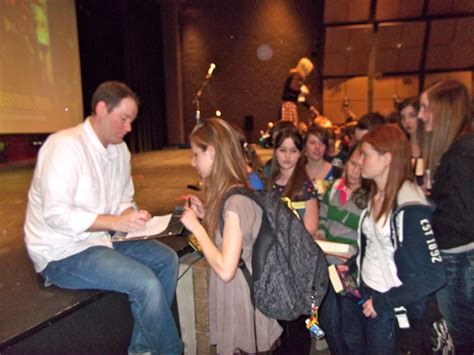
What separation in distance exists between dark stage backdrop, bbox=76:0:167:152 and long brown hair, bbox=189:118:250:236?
7.64m

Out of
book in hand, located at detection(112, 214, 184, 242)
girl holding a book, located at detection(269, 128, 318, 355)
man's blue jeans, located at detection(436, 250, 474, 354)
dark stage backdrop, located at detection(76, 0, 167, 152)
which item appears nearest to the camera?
man's blue jeans, located at detection(436, 250, 474, 354)

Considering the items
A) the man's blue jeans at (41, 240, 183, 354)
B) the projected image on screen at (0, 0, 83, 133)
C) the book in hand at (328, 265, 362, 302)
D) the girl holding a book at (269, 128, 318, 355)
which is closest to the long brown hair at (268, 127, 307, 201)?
the girl holding a book at (269, 128, 318, 355)

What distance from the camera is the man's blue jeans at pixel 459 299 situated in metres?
1.59

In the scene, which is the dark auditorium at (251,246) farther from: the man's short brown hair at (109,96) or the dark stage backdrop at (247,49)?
the dark stage backdrop at (247,49)

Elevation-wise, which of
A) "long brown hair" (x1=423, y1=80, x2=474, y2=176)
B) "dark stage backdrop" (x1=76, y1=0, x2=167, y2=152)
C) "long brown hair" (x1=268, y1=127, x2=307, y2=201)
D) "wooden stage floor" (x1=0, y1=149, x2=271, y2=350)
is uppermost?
"dark stage backdrop" (x1=76, y1=0, x2=167, y2=152)

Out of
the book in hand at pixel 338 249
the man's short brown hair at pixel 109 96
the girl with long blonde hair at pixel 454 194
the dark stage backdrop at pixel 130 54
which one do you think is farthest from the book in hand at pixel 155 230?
the dark stage backdrop at pixel 130 54

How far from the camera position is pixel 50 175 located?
1.66 metres

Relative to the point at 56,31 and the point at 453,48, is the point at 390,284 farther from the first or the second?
the point at 453,48

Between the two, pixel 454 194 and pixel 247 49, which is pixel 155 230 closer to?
pixel 454 194

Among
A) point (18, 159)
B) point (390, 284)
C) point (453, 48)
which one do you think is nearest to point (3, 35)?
point (18, 159)

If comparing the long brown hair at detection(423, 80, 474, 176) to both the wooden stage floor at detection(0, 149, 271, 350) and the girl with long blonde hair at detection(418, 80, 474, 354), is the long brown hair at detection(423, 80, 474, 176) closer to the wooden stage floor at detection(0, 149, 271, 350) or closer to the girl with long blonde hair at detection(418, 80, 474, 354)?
the girl with long blonde hair at detection(418, 80, 474, 354)

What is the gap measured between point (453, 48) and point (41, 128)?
913cm

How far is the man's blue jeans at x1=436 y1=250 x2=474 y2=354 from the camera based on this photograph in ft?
5.23

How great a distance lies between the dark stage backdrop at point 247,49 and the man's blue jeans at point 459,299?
8946 mm
